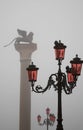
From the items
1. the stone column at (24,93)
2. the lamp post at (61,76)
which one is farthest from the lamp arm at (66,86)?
the stone column at (24,93)

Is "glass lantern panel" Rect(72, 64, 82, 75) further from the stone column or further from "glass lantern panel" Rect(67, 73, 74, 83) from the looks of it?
the stone column

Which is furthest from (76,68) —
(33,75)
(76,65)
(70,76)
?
(33,75)

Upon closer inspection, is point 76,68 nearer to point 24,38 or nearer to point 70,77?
point 70,77

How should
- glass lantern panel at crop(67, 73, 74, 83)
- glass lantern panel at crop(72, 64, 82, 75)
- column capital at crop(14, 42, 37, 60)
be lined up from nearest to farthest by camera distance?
glass lantern panel at crop(72, 64, 82, 75)
glass lantern panel at crop(67, 73, 74, 83)
column capital at crop(14, 42, 37, 60)

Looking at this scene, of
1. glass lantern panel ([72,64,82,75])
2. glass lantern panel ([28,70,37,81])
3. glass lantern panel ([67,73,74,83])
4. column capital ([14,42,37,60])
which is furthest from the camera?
column capital ([14,42,37,60])

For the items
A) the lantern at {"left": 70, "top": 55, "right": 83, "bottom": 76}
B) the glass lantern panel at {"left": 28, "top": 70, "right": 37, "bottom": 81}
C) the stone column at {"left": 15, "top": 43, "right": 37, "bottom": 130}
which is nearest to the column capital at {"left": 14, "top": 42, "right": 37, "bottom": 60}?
the stone column at {"left": 15, "top": 43, "right": 37, "bottom": 130}

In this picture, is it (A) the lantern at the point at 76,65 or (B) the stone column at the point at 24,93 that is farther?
(B) the stone column at the point at 24,93

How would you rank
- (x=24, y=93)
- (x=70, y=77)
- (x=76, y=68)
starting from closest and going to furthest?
(x=76, y=68), (x=70, y=77), (x=24, y=93)

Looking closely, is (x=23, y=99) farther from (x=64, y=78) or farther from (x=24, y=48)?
(x=64, y=78)

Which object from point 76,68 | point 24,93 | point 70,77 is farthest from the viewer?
point 24,93

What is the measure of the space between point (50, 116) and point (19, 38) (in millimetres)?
12205

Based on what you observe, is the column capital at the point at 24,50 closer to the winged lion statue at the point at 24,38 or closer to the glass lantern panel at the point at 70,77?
the winged lion statue at the point at 24,38

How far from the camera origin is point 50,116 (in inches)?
698

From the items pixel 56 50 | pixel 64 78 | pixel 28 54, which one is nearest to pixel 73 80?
pixel 64 78
